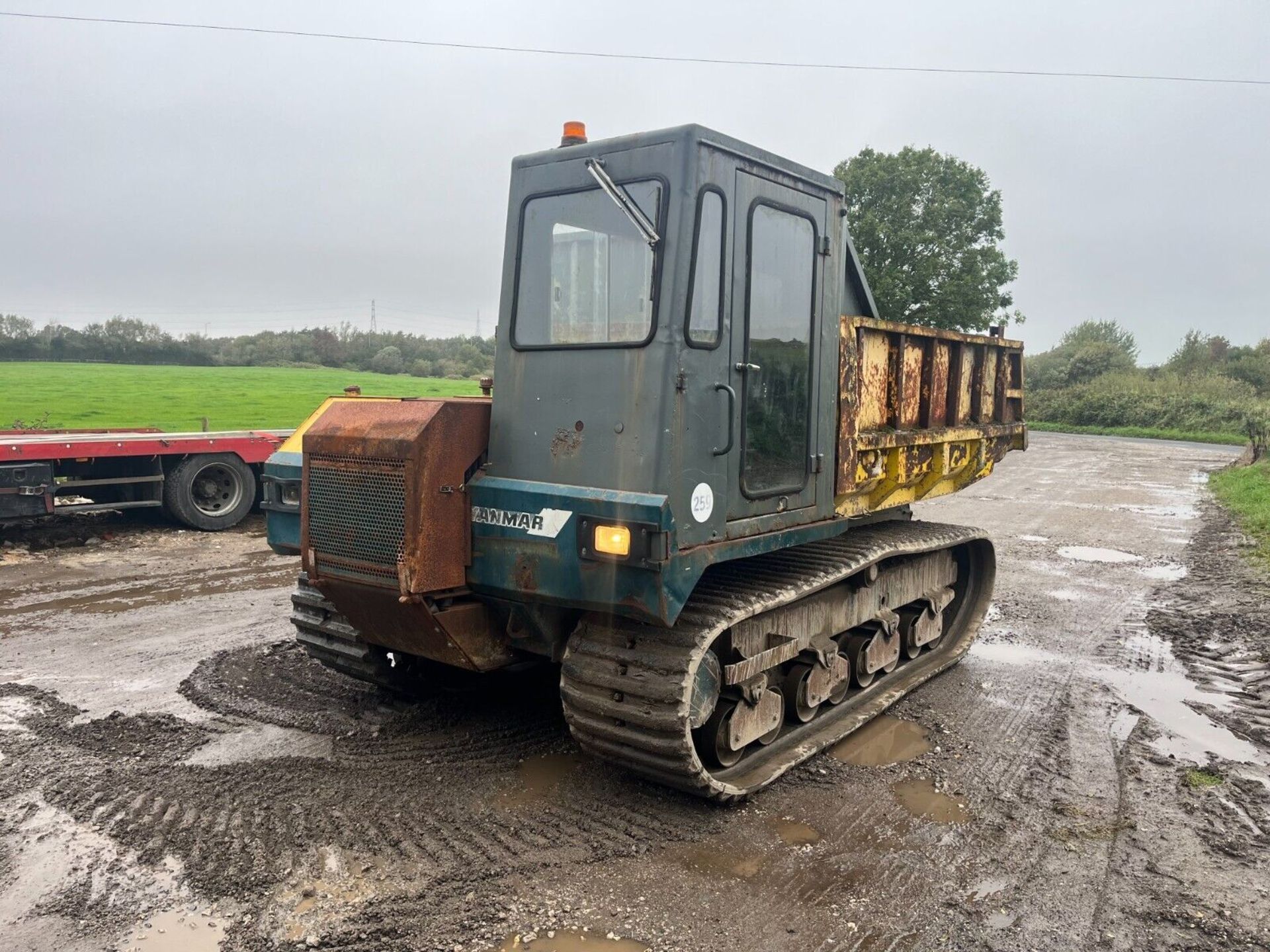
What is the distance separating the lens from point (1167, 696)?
6.48m

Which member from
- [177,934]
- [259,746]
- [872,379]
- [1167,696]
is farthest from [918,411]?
[177,934]

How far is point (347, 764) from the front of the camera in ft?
15.9

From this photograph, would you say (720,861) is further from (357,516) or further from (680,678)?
(357,516)

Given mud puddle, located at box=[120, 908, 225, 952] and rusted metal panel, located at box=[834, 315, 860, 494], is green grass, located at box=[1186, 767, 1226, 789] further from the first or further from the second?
mud puddle, located at box=[120, 908, 225, 952]

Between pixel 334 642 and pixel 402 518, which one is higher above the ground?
pixel 402 518

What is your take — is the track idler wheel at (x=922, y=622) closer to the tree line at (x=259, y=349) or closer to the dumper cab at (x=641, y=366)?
the dumper cab at (x=641, y=366)

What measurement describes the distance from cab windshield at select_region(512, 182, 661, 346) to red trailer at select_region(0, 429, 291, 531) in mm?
8230

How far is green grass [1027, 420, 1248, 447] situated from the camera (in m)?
34.5

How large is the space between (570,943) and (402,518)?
1.83 m

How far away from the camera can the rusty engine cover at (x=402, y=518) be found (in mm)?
4168

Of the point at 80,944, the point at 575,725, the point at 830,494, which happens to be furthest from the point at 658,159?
the point at 80,944

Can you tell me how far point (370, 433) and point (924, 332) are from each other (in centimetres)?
367

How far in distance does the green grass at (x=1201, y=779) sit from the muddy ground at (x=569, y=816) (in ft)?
0.09

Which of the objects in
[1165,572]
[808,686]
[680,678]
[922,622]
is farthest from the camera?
[1165,572]
